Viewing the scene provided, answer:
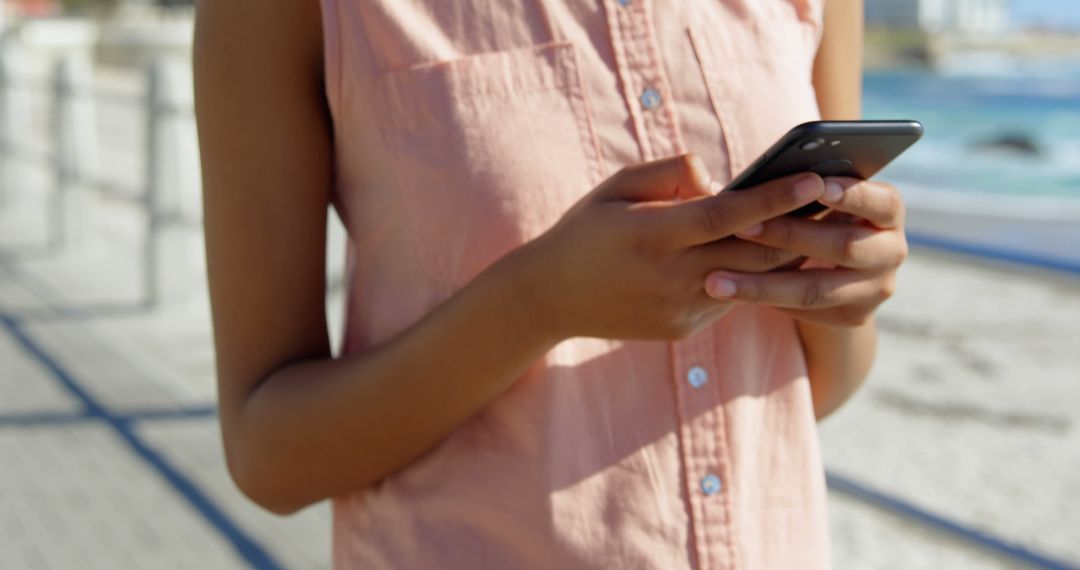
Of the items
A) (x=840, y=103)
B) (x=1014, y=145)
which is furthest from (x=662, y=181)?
(x=1014, y=145)

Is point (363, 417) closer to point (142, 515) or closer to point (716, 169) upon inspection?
point (716, 169)

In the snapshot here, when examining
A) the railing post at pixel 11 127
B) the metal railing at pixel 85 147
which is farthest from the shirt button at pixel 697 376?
the railing post at pixel 11 127

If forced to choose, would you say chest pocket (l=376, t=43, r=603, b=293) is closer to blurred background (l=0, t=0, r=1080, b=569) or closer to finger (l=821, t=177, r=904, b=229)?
finger (l=821, t=177, r=904, b=229)

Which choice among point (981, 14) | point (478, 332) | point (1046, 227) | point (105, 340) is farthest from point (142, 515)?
point (981, 14)

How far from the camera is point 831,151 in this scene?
0.74 meters

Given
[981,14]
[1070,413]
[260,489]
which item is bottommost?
[981,14]

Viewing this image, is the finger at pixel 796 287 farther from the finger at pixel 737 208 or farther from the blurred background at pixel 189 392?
the blurred background at pixel 189 392

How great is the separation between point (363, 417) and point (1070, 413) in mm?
4297

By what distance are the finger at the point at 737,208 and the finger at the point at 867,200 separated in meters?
0.04

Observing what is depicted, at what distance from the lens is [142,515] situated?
3.07 meters

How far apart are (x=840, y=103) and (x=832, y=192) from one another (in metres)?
0.33

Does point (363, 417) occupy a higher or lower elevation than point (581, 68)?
lower

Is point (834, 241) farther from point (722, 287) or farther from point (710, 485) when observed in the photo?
point (710, 485)

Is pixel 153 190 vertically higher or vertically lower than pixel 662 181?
lower
